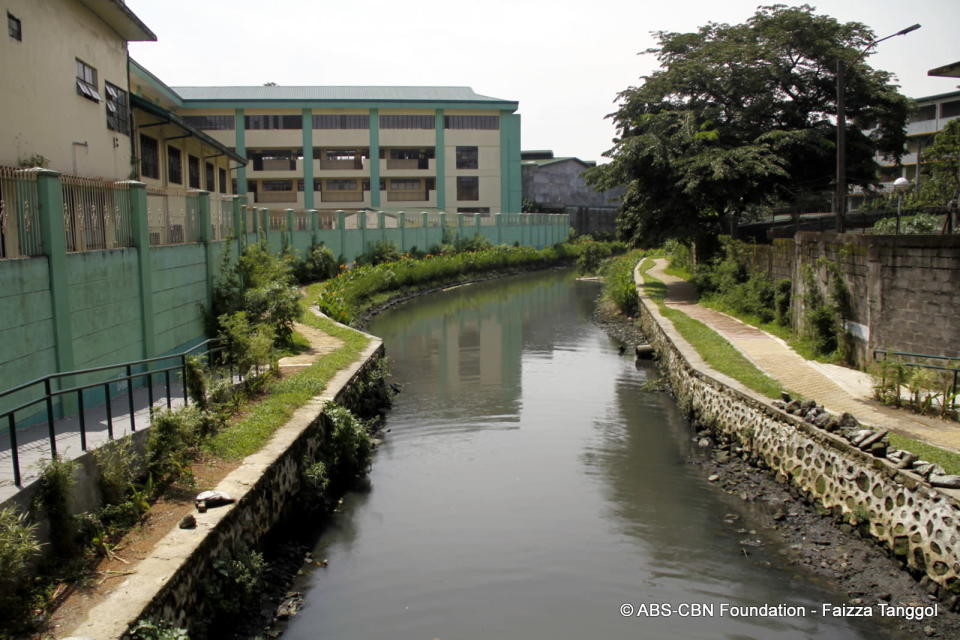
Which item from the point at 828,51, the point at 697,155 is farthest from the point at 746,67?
the point at 697,155

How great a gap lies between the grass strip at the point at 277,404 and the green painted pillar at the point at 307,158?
36125 millimetres

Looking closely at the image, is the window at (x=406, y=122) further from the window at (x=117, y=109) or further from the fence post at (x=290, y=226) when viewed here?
the window at (x=117, y=109)

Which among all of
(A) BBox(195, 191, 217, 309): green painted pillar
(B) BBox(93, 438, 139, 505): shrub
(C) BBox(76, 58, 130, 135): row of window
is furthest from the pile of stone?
(C) BBox(76, 58, 130, 135): row of window

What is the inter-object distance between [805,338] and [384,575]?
11.2 m

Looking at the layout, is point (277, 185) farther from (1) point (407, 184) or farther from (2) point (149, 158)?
(2) point (149, 158)

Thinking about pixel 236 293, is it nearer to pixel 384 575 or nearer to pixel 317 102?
pixel 384 575

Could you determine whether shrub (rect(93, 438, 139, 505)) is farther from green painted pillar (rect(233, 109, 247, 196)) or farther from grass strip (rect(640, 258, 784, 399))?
green painted pillar (rect(233, 109, 247, 196))

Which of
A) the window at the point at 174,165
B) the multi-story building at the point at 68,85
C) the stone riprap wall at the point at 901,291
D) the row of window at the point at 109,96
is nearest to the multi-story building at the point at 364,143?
the window at the point at 174,165

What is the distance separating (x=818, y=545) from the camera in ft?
30.9

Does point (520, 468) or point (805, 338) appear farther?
point (805, 338)

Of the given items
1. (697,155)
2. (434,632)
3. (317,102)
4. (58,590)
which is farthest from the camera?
(317,102)

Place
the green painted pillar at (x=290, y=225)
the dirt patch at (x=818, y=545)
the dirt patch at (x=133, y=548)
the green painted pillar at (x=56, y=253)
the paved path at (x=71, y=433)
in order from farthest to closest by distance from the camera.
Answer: the green painted pillar at (x=290, y=225), the green painted pillar at (x=56, y=253), the dirt patch at (x=818, y=545), the paved path at (x=71, y=433), the dirt patch at (x=133, y=548)

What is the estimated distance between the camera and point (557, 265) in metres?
55.1

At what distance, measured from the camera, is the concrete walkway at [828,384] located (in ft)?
34.1
